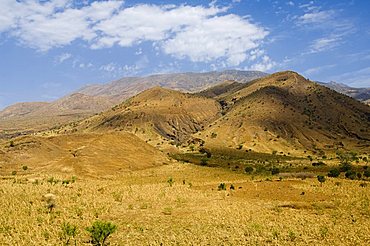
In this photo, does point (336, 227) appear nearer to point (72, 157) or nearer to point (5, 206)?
point (5, 206)

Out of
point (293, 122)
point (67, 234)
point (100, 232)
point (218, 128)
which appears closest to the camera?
point (100, 232)

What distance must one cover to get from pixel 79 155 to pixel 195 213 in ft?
112

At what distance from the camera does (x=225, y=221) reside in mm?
24062

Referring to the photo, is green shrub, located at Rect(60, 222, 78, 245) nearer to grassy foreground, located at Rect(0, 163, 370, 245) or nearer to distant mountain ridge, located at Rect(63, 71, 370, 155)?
grassy foreground, located at Rect(0, 163, 370, 245)

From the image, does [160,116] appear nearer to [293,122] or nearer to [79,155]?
[293,122]

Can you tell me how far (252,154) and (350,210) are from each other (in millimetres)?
71341

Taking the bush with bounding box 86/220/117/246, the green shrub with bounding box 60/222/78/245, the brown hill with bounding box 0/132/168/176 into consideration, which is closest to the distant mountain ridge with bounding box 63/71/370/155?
the brown hill with bounding box 0/132/168/176

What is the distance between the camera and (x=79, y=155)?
56.9m

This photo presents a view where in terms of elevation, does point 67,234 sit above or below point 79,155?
below

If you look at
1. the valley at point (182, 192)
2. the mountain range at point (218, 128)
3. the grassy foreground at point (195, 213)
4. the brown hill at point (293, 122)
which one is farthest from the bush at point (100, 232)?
the brown hill at point (293, 122)

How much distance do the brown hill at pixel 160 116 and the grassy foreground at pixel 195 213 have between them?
304ft

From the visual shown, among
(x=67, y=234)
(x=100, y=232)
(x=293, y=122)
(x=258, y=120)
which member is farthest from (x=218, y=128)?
(x=100, y=232)

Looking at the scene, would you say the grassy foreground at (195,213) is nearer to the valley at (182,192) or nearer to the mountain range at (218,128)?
the valley at (182,192)

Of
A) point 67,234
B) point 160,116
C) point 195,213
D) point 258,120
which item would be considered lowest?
point 195,213
